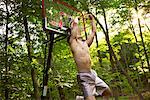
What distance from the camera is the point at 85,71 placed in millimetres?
5102

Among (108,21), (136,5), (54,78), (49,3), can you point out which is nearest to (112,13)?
(108,21)

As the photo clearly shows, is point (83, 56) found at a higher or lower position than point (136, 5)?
lower

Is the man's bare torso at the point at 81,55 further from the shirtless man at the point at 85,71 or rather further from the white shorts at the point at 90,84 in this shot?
the white shorts at the point at 90,84

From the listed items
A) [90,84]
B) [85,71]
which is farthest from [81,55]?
[90,84]

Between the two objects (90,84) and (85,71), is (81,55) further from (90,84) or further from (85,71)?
(90,84)

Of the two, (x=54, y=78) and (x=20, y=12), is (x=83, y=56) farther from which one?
(x=20, y=12)

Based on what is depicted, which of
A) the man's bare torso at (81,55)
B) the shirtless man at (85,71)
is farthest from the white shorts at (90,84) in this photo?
the man's bare torso at (81,55)

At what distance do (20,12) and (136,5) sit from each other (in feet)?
20.5

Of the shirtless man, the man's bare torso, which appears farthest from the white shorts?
the man's bare torso

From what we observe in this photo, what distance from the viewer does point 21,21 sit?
1029 centimetres

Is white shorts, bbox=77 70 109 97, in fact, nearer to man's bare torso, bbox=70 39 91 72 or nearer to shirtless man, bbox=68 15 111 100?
shirtless man, bbox=68 15 111 100

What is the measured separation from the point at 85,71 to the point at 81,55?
1.02 feet

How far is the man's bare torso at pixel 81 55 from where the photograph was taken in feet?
16.9

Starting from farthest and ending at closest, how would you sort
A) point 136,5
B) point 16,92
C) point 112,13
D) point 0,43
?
point 112,13 → point 136,5 → point 0,43 → point 16,92
